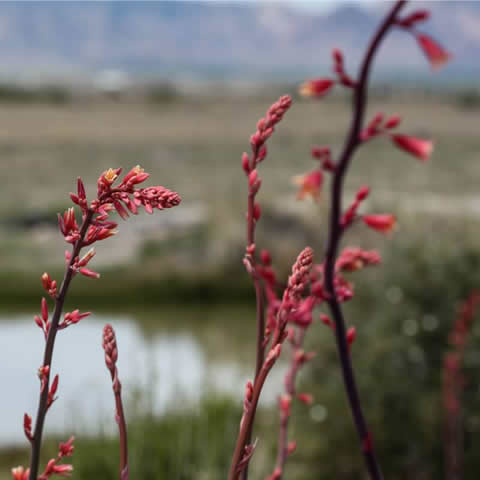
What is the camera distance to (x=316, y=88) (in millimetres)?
854

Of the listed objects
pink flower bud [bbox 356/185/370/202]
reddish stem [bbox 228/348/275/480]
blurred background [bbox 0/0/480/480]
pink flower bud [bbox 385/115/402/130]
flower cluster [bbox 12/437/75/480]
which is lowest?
blurred background [bbox 0/0/480/480]

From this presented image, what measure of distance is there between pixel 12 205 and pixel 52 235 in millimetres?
3695

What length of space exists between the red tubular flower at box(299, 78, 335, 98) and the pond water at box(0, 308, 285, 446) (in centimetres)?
481

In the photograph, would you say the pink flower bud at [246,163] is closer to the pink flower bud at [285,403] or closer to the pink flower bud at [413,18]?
the pink flower bud at [413,18]

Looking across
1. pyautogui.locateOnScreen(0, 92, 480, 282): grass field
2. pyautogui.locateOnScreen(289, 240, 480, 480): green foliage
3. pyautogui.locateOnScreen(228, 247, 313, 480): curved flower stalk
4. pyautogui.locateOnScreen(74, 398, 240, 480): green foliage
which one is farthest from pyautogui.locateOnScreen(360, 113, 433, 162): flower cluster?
pyautogui.locateOnScreen(0, 92, 480, 282): grass field

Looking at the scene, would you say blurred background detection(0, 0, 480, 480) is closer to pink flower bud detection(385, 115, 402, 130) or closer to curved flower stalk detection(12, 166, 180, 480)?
pink flower bud detection(385, 115, 402, 130)

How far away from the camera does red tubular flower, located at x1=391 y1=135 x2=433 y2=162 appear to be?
86 centimetres

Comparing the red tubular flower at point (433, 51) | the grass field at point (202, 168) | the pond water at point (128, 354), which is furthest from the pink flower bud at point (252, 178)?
the pond water at point (128, 354)

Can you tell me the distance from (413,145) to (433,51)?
0.10 m

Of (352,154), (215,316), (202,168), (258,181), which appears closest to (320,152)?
(352,154)

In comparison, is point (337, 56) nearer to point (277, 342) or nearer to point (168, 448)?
point (277, 342)

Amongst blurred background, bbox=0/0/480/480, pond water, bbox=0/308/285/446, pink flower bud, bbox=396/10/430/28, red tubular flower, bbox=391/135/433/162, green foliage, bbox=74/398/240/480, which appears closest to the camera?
pink flower bud, bbox=396/10/430/28

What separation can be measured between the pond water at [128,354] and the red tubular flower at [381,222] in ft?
15.5

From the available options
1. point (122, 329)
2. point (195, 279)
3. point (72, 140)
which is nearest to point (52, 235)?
point (195, 279)
